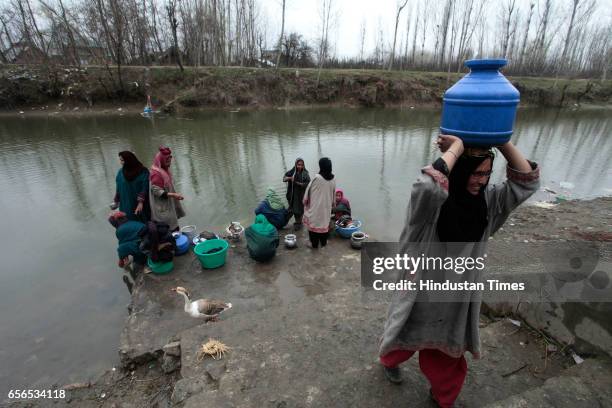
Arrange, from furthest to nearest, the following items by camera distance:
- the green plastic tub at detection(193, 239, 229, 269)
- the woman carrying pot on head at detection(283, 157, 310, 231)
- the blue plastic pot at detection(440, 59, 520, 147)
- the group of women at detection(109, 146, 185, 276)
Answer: the woman carrying pot on head at detection(283, 157, 310, 231) < the green plastic tub at detection(193, 239, 229, 269) < the group of women at detection(109, 146, 185, 276) < the blue plastic pot at detection(440, 59, 520, 147)

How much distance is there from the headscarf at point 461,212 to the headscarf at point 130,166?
4.59 meters

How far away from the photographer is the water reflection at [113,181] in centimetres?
434

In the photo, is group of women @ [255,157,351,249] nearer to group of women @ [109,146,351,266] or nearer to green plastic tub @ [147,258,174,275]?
group of women @ [109,146,351,266]

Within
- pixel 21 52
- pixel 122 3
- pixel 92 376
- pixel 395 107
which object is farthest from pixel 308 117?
→ pixel 21 52

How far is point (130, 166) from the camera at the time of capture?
16.2ft

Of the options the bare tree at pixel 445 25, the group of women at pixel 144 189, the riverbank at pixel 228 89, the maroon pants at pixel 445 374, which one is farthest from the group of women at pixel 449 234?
the bare tree at pixel 445 25

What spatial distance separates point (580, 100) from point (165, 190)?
43.9 meters

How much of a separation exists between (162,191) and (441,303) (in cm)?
435

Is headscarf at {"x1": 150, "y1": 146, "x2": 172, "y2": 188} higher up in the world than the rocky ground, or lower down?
higher up

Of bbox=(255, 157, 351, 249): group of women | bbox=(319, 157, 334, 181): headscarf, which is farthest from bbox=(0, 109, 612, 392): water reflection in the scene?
bbox=(319, 157, 334, 181): headscarf

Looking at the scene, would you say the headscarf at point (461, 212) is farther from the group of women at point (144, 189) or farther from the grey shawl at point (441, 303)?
the group of women at point (144, 189)

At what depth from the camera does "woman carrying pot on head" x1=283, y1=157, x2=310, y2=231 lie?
20.4 ft

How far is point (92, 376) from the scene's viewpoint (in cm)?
367

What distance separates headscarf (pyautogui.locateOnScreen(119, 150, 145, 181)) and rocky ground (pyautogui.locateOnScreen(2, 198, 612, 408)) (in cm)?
154
